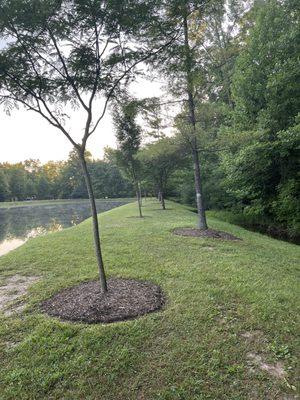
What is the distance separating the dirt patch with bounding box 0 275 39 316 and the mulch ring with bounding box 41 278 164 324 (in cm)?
44

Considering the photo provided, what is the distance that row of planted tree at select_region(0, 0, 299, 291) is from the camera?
367 cm

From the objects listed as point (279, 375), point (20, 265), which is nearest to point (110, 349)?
point (279, 375)

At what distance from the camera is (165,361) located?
2.69 metres

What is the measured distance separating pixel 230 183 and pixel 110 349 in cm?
1228

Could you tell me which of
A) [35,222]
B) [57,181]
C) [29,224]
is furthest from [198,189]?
[57,181]

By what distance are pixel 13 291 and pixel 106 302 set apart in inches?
72.8

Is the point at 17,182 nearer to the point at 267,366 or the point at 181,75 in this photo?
the point at 181,75

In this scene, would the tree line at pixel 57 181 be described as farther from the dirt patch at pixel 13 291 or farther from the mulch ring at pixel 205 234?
the dirt patch at pixel 13 291

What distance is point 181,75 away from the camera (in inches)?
260

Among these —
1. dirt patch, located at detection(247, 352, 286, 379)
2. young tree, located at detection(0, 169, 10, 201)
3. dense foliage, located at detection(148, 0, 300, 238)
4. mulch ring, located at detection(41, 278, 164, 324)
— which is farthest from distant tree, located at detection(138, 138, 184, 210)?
young tree, located at detection(0, 169, 10, 201)

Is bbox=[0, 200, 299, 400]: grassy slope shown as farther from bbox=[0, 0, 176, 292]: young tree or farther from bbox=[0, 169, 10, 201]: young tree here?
bbox=[0, 169, 10, 201]: young tree

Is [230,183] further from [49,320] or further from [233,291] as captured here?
[49,320]

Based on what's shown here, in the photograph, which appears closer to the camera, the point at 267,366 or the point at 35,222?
the point at 267,366

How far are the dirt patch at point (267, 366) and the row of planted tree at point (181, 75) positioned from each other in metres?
2.32
